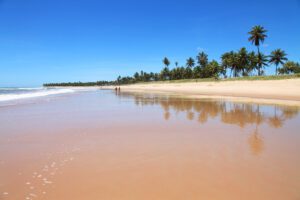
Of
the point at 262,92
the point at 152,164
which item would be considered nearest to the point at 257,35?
the point at 262,92

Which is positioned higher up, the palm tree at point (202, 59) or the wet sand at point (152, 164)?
the palm tree at point (202, 59)

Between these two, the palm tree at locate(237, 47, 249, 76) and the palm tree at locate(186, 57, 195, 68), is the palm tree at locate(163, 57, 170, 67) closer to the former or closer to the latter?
the palm tree at locate(186, 57, 195, 68)

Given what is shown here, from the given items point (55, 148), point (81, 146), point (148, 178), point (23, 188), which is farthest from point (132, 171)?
point (55, 148)

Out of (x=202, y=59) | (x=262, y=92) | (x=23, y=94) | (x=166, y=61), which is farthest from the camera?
(x=166, y=61)

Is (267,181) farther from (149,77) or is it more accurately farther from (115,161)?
(149,77)

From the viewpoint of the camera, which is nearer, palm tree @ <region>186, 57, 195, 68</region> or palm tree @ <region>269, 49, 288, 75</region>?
palm tree @ <region>269, 49, 288, 75</region>

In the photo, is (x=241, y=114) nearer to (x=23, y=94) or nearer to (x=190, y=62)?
(x=23, y=94)

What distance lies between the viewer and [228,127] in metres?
8.30

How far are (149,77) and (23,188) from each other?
473ft

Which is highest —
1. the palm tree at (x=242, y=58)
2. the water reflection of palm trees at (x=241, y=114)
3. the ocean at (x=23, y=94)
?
the palm tree at (x=242, y=58)

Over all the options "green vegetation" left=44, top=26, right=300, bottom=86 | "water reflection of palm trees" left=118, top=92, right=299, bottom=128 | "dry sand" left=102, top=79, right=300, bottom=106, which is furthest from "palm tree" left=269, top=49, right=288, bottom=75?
"water reflection of palm trees" left=118, top=92, right=299, bottom=128

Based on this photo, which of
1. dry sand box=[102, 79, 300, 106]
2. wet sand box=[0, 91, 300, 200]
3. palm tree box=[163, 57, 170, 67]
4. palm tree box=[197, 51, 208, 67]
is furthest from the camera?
palm tree box=[163, 57, 170, 67]

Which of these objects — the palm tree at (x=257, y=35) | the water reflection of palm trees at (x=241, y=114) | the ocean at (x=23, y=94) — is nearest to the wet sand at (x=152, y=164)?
the water reflection of palm trees at (x=241, y=114)

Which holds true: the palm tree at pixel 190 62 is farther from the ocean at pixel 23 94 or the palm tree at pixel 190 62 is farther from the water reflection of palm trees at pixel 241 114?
the water reflection of palm trees at pixel 241 114
